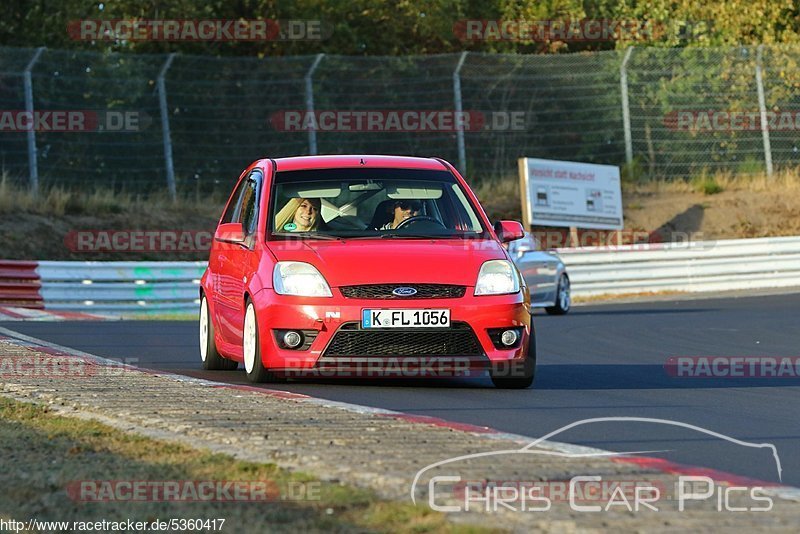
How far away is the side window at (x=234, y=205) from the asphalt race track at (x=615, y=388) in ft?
3.95

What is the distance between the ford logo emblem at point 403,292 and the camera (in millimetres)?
10438

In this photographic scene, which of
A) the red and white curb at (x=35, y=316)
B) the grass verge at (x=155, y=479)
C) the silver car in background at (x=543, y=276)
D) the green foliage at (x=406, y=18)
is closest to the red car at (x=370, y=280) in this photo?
the grass verge at (x=155, y=479)

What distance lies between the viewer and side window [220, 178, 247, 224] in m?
12.6

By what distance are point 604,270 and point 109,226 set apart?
8.98 metres

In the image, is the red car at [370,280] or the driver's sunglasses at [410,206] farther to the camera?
the driver's sunglasses at [410,206]

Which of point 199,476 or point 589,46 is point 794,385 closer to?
point 199,476

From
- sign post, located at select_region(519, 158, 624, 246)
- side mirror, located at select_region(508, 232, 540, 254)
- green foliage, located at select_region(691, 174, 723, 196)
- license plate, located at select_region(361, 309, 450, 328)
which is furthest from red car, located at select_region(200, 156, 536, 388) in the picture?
green foliage, located at select_region(691, 174, 723, 196)

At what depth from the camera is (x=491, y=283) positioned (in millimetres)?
10742

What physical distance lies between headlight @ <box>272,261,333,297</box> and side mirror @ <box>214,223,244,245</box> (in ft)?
2.59

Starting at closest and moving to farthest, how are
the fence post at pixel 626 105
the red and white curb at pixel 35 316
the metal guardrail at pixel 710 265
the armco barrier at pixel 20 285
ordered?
the red and white curb at pixel 35 316
the armco barrier at pixel 20 285
the metal guardrail at pixel 710 265
the fence post at pixel 626 105

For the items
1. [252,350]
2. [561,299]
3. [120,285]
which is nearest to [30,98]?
[120,285]

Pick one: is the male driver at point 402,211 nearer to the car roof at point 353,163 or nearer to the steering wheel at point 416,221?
the steering wheel at point 416,221

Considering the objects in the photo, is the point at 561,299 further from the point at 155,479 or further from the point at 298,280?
the point at 155,479

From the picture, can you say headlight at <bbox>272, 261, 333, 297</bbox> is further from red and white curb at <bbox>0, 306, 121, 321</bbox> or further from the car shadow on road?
the car shadow on road
